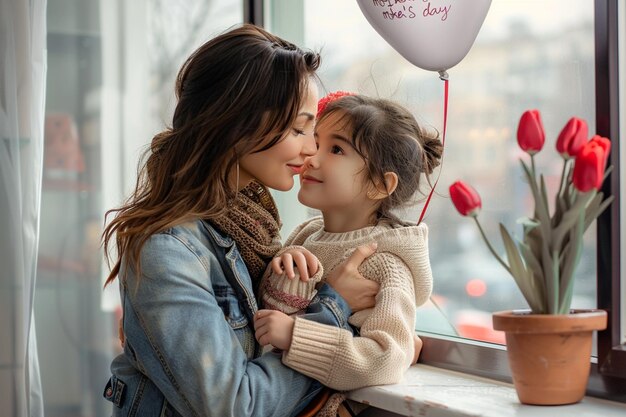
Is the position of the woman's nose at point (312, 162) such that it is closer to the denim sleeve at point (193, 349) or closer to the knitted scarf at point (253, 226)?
the knitted scarf at point (253, 226)

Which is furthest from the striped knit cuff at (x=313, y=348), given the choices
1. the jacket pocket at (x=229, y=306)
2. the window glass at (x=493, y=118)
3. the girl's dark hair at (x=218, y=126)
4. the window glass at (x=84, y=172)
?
the window glass at (x=84, y=172)

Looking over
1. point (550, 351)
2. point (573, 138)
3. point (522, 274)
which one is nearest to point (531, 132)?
point (573, 138)

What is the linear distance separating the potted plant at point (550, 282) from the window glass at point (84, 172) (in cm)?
123

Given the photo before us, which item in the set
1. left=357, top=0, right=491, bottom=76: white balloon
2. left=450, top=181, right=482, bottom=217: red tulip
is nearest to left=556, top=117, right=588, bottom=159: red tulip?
left=450, top=181, right=482, bottom=217: red tulip

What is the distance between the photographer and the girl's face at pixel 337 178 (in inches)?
60.8

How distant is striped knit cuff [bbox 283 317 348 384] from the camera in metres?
1.37

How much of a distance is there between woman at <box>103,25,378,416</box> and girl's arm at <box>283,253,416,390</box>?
3 cm

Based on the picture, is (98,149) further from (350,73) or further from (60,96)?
(350,73)

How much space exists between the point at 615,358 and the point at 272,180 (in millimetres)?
659

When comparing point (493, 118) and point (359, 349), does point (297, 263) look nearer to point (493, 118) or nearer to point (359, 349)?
point (359, 349)

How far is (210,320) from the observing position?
134cm

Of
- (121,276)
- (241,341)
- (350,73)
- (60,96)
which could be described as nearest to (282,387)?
(241,341)

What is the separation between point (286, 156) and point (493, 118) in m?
0.46

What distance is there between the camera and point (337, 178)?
1541 millimetres
